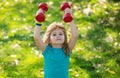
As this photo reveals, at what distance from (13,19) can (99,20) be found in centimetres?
214

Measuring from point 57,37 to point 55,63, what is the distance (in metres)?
0.33

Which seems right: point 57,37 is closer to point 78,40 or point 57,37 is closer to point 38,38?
point 38,38

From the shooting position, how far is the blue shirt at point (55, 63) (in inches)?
168

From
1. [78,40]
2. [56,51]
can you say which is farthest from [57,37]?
[78,40]

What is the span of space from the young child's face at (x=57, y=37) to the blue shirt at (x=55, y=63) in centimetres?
11

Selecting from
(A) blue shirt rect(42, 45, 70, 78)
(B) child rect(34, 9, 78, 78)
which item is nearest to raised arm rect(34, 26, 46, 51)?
(B) child rect(34, 9, 78, 78)

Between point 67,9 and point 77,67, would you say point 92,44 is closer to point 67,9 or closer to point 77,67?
point 77,67

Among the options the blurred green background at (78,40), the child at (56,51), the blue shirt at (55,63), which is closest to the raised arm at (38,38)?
the child at (56,51)

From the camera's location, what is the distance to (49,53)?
14.2 feet

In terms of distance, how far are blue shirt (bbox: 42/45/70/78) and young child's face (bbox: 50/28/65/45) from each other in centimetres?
11

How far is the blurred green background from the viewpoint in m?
6.18

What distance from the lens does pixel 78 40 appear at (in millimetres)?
7336

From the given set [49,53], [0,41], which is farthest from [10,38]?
[49,53]

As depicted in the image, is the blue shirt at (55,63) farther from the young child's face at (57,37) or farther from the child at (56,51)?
the young child's face at (57,37)
